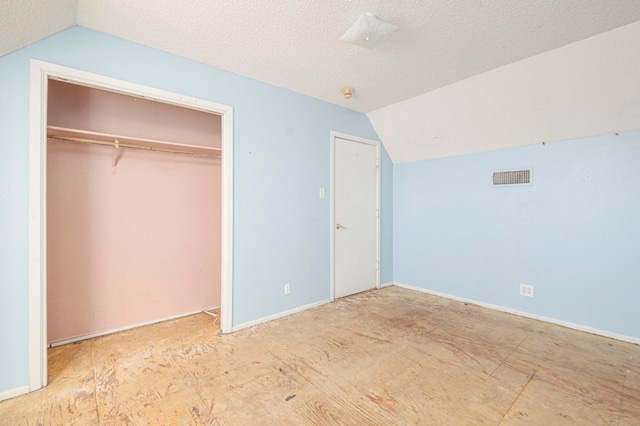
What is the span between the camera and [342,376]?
193 centimetres

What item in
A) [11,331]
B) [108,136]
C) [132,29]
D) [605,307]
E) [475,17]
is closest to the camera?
[11,331]

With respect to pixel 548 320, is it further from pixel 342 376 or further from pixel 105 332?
pixel 105 332

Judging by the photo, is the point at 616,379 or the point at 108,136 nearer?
the point at 616,379

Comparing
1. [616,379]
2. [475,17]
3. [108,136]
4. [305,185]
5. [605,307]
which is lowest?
[616,379]

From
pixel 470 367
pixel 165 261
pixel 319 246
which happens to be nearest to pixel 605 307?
pixel 470 367

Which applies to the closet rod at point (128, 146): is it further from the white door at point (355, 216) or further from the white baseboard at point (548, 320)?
the white baseboard at point (548, 320)

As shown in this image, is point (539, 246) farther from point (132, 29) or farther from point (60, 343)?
point (60, 343)

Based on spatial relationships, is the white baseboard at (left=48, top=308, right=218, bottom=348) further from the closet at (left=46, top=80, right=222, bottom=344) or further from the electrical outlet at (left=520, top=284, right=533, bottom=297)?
the electrical outlet at (left=520, top=284, right=533, bottom=297)

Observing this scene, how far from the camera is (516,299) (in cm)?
309

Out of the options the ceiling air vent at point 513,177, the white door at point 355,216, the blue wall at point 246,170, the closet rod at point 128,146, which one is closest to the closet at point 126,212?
the closet rod at point 128,146

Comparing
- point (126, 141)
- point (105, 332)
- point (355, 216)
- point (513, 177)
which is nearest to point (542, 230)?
point (513, 177)

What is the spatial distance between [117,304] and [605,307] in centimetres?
445

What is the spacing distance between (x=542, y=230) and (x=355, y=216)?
2.00 metres

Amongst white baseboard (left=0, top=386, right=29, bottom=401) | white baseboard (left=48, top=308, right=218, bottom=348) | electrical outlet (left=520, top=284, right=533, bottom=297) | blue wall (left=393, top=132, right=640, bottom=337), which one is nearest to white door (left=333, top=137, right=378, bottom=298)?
blue wall (left=393, top=132, right=640, bottom=337)
